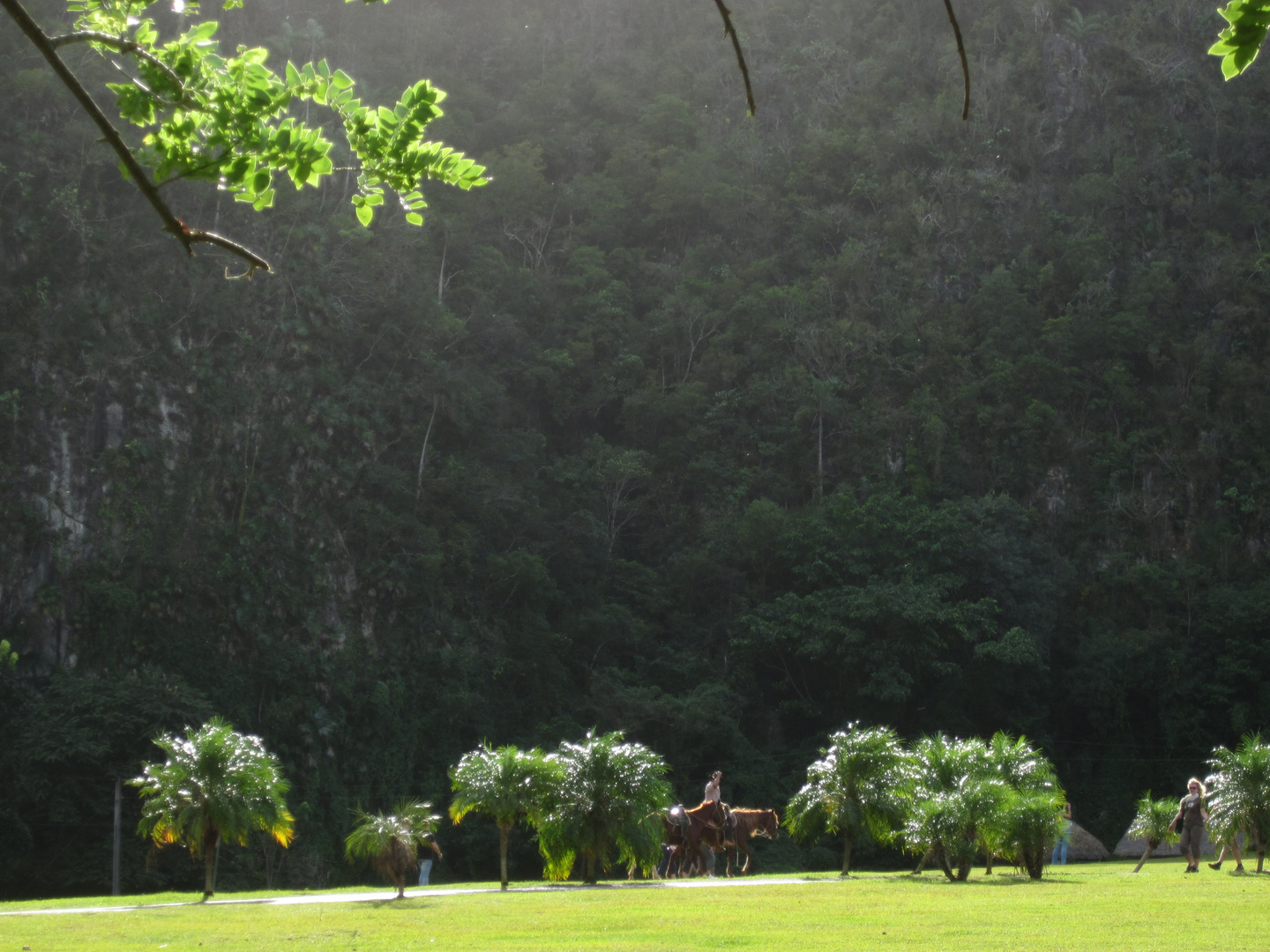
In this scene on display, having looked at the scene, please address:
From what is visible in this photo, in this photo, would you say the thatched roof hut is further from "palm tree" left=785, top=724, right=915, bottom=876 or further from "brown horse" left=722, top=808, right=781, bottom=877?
"palm tree" left=785, top=724, right=915, bottom=876

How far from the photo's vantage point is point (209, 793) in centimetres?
1190

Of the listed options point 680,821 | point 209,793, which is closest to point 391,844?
point 209,793

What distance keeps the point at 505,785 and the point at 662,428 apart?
26.7 meters

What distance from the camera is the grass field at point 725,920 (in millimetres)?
7070

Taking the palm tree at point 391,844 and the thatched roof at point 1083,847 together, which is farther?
the thatched roof at point 1083,847

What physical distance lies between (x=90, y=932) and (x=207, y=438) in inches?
912

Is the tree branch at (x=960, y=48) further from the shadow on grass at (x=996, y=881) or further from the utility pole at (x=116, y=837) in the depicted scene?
the utility pole at (x=116, y=837)

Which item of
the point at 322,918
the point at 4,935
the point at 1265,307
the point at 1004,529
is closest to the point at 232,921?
the point at 322,918

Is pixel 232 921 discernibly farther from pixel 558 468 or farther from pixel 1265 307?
pixel 1265 307

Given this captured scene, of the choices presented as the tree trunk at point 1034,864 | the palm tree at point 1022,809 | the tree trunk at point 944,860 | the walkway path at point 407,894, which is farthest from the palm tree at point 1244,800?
the walkway path at point 407,894

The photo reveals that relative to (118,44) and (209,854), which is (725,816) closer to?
(209,854)

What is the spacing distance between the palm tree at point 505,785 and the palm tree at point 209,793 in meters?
1.84

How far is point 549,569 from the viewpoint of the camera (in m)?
34.4

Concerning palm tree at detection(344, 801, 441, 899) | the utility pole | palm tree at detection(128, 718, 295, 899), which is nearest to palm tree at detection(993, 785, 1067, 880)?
palm tree at detection(344, 801, 441, 899)
